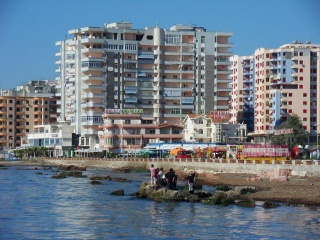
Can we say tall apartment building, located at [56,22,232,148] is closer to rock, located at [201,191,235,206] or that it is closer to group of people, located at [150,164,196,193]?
group of people, located at [150,164,196,193]

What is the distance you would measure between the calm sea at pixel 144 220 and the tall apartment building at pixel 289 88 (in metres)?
108

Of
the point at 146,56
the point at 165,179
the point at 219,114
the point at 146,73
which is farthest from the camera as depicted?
the point at 146,73

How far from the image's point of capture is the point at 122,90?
160500 mm

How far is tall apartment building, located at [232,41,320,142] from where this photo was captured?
159 metres

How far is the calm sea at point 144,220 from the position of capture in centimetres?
3600

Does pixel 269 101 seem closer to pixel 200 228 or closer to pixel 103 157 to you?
pixel 103 157

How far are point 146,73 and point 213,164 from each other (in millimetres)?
76204

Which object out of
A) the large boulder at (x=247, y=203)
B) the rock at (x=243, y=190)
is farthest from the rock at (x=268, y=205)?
the rock at (x=243, y=190)

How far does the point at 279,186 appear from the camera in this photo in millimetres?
57031

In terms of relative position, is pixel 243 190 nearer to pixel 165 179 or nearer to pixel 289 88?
pixel 165 179

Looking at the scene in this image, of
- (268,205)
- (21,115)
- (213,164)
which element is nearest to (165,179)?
(268,205)

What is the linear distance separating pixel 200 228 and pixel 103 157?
104 m

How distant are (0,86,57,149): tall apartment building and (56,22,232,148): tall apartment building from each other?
31.0 m

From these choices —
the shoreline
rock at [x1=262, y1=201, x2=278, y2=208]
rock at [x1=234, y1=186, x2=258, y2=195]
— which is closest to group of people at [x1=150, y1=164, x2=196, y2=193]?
rock at [x1=234, y1=186, x2=258, y2=195]
